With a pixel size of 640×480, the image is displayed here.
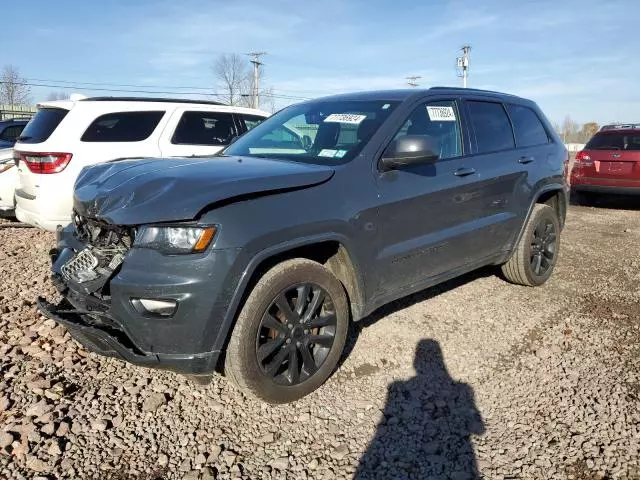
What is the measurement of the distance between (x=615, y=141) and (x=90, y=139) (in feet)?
29.9

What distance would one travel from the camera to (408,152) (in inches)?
127

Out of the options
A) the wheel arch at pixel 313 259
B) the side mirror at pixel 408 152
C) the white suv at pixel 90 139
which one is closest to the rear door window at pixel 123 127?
the white suv at pixel 90 139

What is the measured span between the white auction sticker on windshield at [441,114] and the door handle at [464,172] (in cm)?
41

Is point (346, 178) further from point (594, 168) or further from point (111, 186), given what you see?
point (594, 168)

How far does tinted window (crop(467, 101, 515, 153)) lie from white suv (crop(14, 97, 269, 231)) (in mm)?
2483

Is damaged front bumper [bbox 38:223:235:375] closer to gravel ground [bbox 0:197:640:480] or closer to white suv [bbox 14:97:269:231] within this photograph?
gravel ground [bbox 0:197:640:480]

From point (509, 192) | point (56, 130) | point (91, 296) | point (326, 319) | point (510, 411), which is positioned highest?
point (56, 130)

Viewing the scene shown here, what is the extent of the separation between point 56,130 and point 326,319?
4369mm

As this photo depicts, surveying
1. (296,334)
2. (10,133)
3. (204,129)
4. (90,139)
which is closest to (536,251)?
(296,334)

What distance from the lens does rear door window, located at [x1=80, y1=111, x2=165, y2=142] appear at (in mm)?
5988

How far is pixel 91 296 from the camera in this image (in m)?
2.76

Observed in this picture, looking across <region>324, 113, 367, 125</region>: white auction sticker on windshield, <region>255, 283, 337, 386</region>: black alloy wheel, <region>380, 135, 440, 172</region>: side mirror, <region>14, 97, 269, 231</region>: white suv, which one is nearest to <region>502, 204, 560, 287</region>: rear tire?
<region>380, 135, 440, 172</region>: side mirror

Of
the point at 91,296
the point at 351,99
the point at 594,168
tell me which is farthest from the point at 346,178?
the point at 594,168

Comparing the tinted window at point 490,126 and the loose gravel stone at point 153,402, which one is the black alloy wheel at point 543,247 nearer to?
the tinted window at point 490,126
